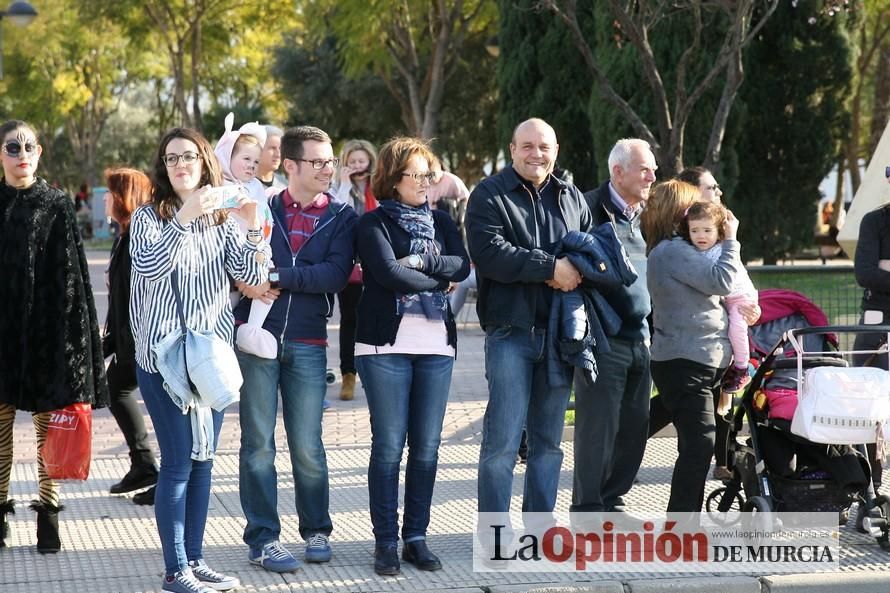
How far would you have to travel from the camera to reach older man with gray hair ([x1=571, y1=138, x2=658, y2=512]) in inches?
239

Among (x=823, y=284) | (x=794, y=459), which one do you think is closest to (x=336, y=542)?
(x=794, y=459)

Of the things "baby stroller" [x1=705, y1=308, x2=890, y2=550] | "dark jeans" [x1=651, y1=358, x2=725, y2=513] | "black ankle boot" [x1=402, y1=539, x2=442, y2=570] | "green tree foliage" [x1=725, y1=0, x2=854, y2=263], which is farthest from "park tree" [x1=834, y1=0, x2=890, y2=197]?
"black ankle boot" [x1=402, y1=539, x2=442, y2=570]

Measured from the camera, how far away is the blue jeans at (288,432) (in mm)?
5574

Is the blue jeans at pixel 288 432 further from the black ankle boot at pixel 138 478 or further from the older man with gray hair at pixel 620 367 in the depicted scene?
the black ankle boot at pixel 138 478

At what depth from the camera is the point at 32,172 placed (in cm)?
595

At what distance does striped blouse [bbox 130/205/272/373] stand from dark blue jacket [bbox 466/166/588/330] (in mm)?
1002

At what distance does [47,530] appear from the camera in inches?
236

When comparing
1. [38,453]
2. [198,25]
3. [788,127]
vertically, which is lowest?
[38,453]

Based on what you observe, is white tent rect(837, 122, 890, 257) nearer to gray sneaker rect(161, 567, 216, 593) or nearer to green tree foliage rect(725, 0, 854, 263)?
gray sneaker rect(161, 567, 216, 593)

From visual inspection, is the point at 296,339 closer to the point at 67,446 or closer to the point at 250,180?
the point at 67,446

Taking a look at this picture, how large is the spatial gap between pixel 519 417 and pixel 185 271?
65.7 inches

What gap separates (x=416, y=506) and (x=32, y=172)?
8.00 feet

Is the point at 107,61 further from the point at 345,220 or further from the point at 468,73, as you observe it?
the point at 345,220
